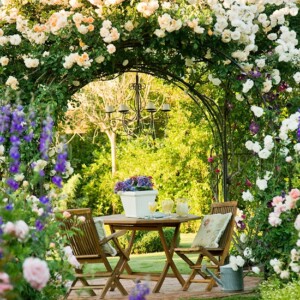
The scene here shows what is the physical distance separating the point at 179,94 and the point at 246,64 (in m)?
9.13

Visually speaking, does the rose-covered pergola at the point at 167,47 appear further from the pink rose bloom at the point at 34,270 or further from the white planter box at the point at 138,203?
the pink rose bloom at the point at 34,270

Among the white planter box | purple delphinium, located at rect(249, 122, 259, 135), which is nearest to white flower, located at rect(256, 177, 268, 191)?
purple delphinium, located at rect(249, 122, 259, 135)

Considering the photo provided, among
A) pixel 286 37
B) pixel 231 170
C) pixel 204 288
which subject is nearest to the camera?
pixel 286 37

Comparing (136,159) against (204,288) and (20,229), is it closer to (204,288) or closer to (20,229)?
(204,288)

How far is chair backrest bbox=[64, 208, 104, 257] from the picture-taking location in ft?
21.9

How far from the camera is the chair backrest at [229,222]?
23.3 ft

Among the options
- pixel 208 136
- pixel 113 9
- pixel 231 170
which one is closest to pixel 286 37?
pixel 113 9

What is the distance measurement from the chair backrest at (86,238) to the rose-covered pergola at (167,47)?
34.2 inches

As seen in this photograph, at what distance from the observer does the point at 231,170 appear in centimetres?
889

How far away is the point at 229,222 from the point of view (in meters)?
7.18

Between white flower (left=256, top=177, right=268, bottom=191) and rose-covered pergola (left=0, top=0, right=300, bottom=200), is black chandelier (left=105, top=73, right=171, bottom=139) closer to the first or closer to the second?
rose-covered pergola (left=0, top=0, right=300, bottom=200)

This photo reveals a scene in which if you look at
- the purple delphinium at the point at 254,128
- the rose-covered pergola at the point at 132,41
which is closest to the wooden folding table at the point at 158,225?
the purple delphinium at the point at 254,128

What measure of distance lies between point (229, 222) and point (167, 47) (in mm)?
1705

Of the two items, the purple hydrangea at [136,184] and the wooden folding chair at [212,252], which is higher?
the purple hydrangea at [136,184]
